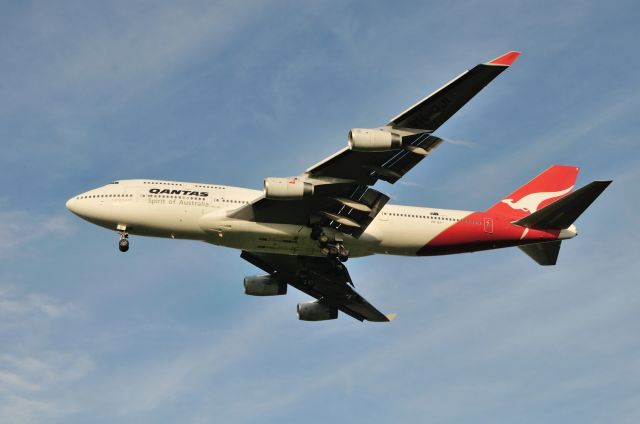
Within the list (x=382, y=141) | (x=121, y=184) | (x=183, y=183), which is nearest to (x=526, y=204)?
(x=382, y=141)

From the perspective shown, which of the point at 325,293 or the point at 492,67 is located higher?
the point at 492,67

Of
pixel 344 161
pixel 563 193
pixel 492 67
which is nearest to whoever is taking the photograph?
pixel 492 67

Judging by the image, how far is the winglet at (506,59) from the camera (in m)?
38.9

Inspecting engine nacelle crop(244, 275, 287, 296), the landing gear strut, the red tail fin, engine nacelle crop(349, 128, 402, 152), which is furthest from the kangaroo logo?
the landing gear strut

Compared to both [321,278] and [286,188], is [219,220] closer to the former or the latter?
[286,188]

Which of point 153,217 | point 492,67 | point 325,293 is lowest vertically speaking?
point 325,293

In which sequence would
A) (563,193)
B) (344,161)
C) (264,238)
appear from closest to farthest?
(344,161)
(264,238)
(563,193)

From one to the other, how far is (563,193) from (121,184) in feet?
90.5

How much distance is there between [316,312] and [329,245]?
462 inches

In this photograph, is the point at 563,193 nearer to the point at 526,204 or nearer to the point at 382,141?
the point at 526,204

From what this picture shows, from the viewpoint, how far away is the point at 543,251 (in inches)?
2018

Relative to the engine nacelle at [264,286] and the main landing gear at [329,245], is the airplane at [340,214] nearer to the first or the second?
the main landing gear at [329,245]

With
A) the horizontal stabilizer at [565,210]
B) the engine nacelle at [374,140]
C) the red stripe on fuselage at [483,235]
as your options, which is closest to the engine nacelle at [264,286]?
the red stripe on fuselage at [483,235]

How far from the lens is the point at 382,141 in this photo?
135 feet
